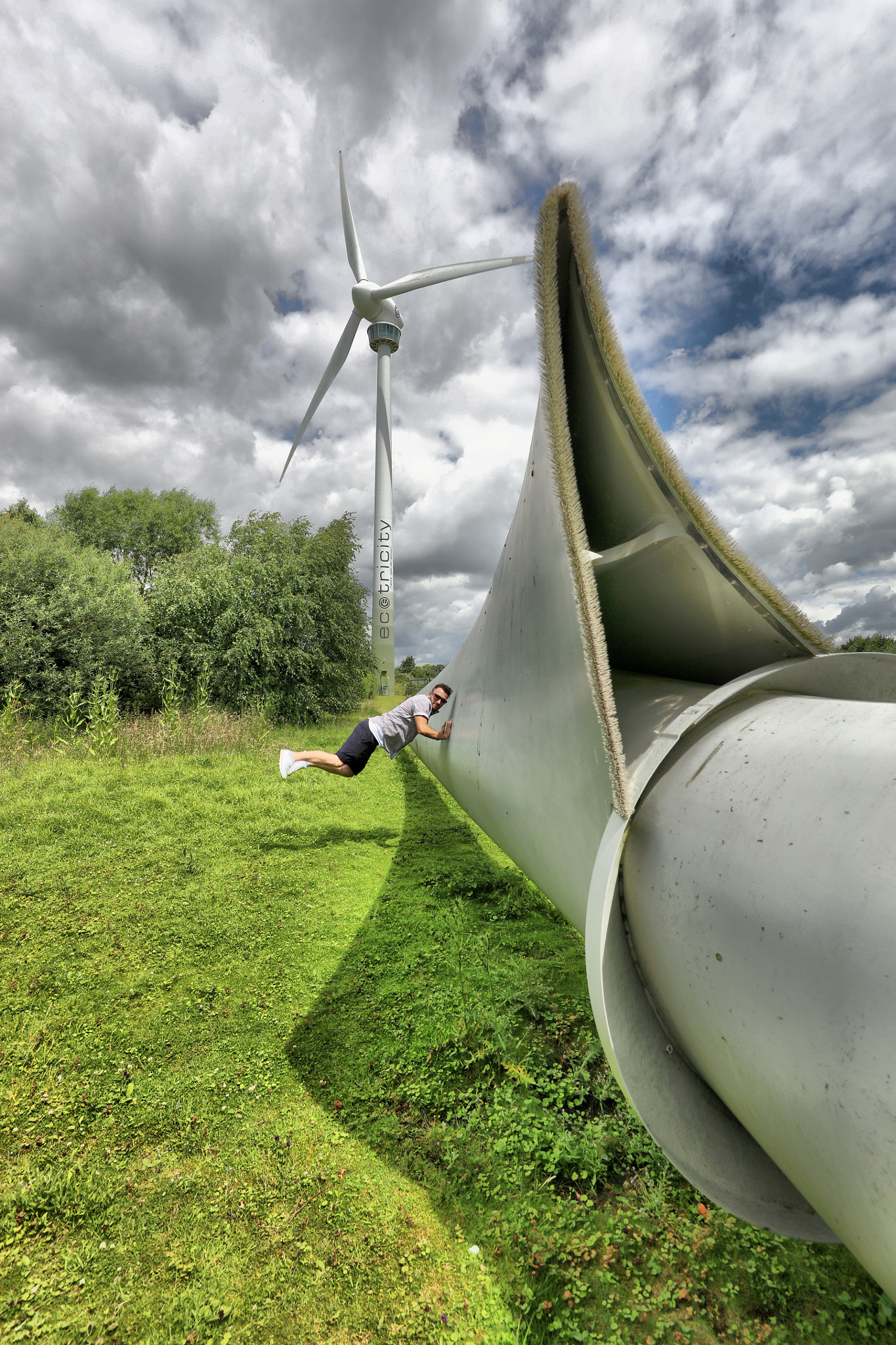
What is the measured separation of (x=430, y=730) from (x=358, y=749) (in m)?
0.77

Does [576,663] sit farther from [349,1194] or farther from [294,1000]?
[294,1000]

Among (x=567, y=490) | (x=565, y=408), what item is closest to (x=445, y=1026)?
(x=567, y=490)

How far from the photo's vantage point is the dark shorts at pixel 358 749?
457 cm

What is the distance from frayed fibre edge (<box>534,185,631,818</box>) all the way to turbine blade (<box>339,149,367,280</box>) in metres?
19.8

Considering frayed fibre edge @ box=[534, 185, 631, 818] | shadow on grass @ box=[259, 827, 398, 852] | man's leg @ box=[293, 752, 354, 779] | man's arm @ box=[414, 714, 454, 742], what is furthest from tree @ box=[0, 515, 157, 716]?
frayed fibre edge @ box=[534, 185, 631, 818]

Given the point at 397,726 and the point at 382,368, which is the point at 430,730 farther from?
the point at 382,368

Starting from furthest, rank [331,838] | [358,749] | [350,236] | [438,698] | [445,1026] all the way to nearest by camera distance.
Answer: [350,236]
[331,838]
[358,749]
[438,698]
[445,1026]

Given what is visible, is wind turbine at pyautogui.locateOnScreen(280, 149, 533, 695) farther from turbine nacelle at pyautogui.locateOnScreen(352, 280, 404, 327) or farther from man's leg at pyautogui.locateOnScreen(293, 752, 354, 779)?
man's leg at pyautogui.locateOnScreen(293, 752, 354, 779)

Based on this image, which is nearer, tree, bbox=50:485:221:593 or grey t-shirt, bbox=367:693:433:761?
grey t-shirt, bbox=367:693:433:761

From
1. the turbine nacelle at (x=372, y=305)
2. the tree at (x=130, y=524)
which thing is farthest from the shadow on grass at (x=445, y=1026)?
the tree at (x=130, y=524)

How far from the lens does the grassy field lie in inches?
56.2

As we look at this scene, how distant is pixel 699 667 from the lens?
1.87 m

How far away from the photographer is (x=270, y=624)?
12633 millimetres

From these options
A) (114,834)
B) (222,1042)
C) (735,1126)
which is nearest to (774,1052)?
(735,1126)
